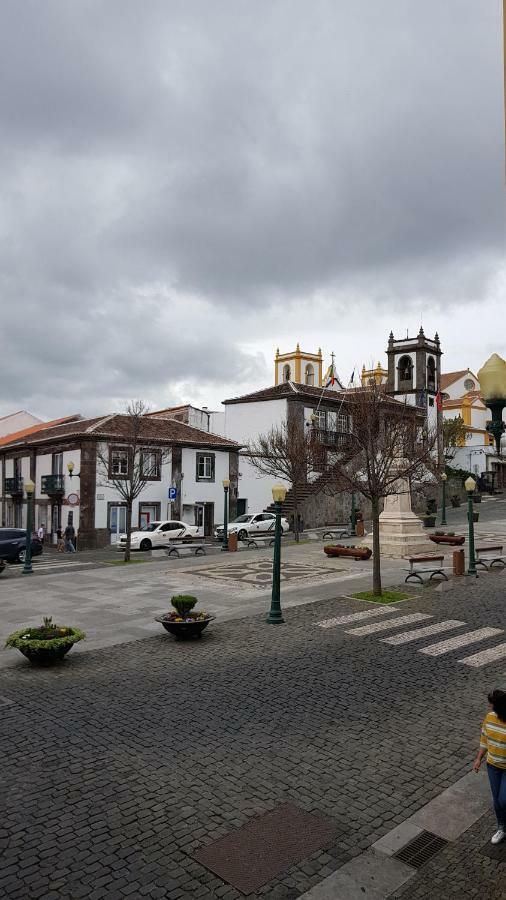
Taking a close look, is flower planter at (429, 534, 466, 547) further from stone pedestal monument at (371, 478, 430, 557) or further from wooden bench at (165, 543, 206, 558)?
wooden bench at (165, 543, 206, 558)

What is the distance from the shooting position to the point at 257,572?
22.1m

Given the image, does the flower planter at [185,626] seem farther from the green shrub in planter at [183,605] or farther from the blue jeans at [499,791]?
the blue jeans at [499,791]

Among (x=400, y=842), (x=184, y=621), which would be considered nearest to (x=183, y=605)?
(x=184, y=621)

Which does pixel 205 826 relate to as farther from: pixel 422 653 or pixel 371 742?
pixel 422 653

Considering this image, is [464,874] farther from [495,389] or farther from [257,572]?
[257,572]

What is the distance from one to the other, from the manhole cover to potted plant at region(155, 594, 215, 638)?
6.69 m

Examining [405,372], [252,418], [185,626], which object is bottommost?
[185,626]

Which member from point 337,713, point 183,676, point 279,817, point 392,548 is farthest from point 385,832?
point 392,548

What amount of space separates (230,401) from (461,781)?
1700 inches

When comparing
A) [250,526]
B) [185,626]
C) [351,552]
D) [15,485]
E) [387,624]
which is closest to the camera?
[185,626]

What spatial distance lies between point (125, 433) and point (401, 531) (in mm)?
17662

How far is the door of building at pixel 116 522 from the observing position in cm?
3619

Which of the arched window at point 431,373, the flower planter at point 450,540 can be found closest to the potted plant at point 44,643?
the flower planter at point 450,540

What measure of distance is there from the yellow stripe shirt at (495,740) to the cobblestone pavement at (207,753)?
80 cm
